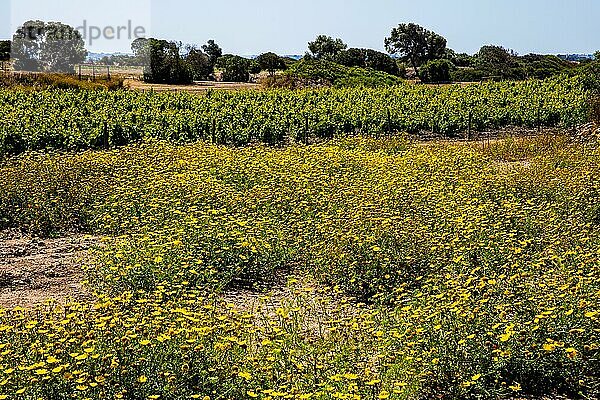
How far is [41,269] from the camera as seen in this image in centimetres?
870

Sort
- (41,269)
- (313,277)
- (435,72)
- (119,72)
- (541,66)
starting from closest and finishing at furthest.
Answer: (313,277)
(41,269)
(435,72)
(119,72)
(541,66)

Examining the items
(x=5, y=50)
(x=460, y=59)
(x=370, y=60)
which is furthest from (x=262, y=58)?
(x=460, y=59)

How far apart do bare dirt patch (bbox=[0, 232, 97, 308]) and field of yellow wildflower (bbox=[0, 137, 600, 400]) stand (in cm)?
32

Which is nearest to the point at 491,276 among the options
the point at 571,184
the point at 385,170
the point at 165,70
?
the point at 571,184

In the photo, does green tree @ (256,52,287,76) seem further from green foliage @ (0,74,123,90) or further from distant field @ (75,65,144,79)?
green foliage @ (0,74,123,90)

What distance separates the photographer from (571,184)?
1053 cm

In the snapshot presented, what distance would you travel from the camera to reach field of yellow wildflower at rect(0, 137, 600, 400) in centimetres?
506

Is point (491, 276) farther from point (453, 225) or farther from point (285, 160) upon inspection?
point (285, 160)

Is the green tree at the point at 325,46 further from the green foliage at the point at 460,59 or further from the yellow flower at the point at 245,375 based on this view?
the yellow flower at the point at 245,375

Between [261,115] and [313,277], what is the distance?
16.0 m

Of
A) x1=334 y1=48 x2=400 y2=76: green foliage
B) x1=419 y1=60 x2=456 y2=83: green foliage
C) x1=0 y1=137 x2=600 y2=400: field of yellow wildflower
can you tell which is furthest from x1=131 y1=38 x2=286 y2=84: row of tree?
x1=0 y1=137 x2=600 y2=400: field of yellow wildflower

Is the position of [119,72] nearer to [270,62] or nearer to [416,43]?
[270,62]

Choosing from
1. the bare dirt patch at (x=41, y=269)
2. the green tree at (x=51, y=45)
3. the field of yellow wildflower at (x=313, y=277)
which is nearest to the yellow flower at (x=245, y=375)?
the field of yellow wildflower at (x=313, y=277)

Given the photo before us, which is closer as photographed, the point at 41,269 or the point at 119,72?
the point at 41,269
